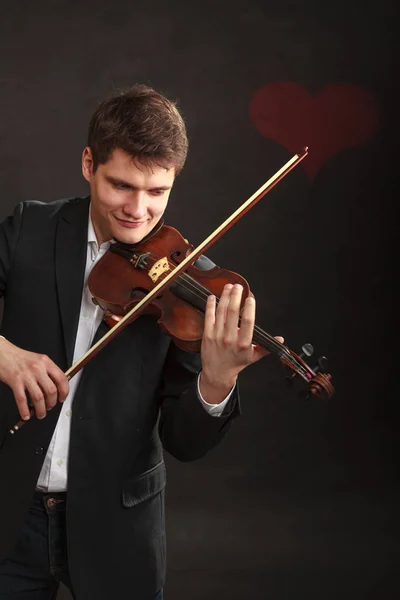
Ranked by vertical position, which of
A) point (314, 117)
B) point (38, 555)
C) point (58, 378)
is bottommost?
point (38, 555)

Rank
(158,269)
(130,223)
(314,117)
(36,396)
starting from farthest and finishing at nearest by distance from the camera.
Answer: (314,117), (158,269), (130,223), (36,396)

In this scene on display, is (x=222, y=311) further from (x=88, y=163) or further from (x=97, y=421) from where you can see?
(x=88, y=163)

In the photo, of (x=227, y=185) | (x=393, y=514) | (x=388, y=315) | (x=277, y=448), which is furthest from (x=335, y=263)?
(x=393, y=514)

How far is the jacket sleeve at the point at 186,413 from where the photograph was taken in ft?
6.19

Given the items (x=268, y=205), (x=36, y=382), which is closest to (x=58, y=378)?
(x=36, y=382)

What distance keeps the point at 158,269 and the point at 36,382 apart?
0.51 metres

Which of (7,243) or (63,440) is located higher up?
(7,243)

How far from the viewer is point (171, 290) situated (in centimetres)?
201

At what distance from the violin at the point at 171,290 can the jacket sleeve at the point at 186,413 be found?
0.24 ft

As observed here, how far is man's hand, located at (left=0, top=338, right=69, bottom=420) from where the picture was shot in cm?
162

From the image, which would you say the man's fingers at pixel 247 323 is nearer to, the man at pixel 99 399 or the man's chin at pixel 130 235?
the man at pixel 99 399

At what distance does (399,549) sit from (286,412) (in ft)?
2.33

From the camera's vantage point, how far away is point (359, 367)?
386 cm

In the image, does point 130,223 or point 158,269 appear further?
point 158,269
